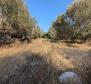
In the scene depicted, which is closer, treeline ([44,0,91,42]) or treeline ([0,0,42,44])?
treeline ([0,0,42,44])

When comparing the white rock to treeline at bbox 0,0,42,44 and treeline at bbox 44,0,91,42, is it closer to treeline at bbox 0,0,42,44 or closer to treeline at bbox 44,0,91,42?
treeline at bbox 0,0,42,44

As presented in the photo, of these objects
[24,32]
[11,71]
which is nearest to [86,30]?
[24,32]

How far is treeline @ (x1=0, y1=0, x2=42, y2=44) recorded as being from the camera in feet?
49.4

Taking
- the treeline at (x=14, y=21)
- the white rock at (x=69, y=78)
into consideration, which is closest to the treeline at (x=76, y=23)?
the treeline at (x=14, y=21)

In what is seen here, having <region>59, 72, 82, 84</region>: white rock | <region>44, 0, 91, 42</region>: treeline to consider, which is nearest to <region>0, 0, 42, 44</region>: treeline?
<region>44, 0, 91, 42</region>: treeline

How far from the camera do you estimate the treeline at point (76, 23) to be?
815 inches

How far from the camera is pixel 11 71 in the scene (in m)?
7.45

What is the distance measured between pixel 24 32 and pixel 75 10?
6.90 meters

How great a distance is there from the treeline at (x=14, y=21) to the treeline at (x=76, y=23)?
5.69m

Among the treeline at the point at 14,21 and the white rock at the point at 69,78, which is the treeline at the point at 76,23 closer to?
the treeline at the point at 14,21

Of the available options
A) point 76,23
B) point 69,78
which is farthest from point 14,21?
point 69,78

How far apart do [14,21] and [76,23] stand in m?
8.22

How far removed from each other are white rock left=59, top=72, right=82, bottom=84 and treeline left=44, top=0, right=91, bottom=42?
14650 mm

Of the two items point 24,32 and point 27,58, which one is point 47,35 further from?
point 27,58
